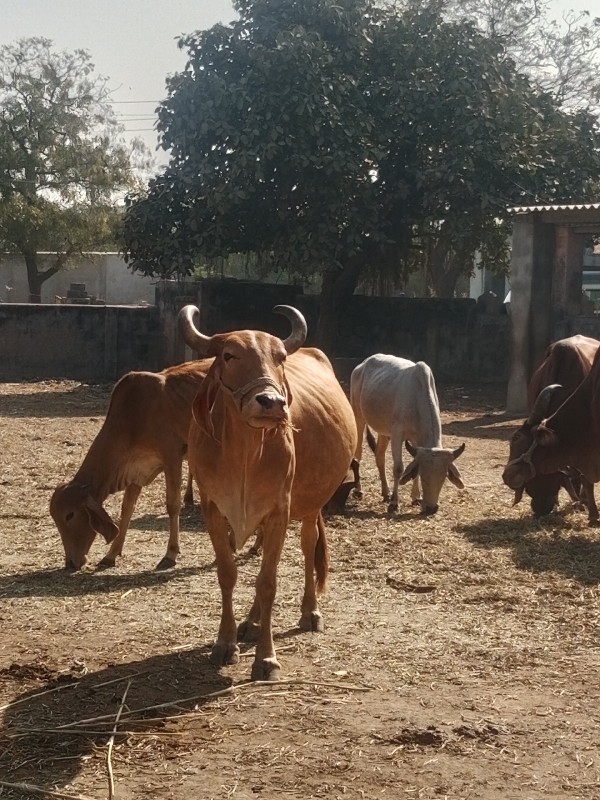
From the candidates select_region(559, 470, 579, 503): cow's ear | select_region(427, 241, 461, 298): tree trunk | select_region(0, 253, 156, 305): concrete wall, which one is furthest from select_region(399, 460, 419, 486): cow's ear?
select_region(0, 253, 156, 305): concrete wall

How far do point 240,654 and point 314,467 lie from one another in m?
1.04

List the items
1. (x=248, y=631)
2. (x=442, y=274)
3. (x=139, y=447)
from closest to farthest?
1. (x=248, y=631)
2. (x=139, y=447)
3. (x=442, y=274)

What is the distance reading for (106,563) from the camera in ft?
25.1

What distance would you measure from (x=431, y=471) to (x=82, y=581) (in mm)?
3345

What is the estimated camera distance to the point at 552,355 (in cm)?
1052

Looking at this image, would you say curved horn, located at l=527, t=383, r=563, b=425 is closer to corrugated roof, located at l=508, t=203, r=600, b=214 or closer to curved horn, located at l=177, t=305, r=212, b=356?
curved horn, located at l=177, t=305, r=212, b=356

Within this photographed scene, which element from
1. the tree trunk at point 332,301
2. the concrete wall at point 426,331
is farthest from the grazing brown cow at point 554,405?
the concrete wall at point 426,331

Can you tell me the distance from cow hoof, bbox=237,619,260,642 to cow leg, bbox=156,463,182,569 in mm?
1746

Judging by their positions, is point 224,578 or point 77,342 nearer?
point 224,578

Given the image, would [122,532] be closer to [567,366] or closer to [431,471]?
[431,471]

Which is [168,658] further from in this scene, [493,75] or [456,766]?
[493,75]

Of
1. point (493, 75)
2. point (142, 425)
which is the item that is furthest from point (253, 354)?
point (493, 75)

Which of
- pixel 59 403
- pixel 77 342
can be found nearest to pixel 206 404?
pixel 59 403

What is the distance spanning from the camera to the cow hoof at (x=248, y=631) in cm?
588
